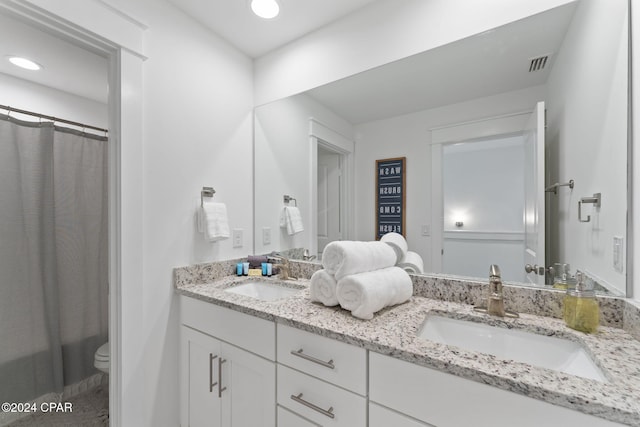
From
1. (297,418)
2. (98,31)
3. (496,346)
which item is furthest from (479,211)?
(98,31)

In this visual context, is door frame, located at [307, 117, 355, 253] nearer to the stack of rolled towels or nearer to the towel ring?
the stack of rolled towels

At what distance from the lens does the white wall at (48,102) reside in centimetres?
189

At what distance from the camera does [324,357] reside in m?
0.91

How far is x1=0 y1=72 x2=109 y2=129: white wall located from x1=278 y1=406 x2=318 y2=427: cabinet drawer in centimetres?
203

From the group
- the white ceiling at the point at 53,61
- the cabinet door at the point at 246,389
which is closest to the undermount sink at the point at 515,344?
the cabinet door at the point at 246,389

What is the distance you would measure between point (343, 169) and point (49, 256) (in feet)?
6.66

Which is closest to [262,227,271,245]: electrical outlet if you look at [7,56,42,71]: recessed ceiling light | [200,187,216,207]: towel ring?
[200,187,216,207]: towel ring

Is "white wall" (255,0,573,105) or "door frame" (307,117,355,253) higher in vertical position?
"white wall" (255,0,573,105)

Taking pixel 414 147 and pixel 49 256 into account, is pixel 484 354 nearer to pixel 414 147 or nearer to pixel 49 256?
pixel 414 147

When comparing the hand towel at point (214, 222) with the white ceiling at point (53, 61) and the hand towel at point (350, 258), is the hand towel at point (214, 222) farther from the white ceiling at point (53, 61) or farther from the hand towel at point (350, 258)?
the white ceiling at point (53, 61)

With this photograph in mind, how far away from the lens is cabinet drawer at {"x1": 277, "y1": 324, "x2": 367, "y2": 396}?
0.84 meters

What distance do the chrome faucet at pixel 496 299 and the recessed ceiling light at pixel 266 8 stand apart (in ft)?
5.32

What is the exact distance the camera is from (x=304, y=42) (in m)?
1.66

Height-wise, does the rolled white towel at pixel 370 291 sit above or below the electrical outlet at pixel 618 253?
below
